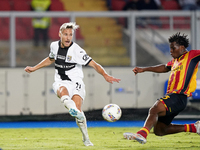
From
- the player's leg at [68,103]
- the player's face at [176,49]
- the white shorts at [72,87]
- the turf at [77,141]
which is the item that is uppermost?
the player's face at [176,49]

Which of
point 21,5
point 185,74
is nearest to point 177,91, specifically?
point 185,74

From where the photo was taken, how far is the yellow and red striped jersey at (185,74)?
571 centimetres

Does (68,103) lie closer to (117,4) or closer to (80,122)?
(80,122)

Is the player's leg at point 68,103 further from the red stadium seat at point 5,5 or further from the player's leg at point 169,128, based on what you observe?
the red stadium seat at point 5,5

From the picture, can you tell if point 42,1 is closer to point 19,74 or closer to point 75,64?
point 19,74

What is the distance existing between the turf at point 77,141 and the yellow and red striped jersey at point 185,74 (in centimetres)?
93

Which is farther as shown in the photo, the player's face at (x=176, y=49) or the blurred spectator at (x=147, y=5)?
the blurred spectator at (x=147, y=5)

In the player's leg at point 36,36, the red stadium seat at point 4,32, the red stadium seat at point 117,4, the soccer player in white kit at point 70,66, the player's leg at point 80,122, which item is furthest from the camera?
the red stadium seat at point 117,4

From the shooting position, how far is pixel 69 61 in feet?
20.5

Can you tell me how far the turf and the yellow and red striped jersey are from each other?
928mm

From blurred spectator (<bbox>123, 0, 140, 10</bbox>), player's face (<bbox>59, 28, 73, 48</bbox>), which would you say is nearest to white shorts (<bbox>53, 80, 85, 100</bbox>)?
player's face (<bbox>59, 28, 73, 48</bbox>)

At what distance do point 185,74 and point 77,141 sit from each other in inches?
91.8

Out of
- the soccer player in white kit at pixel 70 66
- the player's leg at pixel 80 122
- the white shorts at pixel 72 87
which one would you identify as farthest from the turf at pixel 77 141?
the white shorts at pixel 72 87

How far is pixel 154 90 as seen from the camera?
11.2 meters
